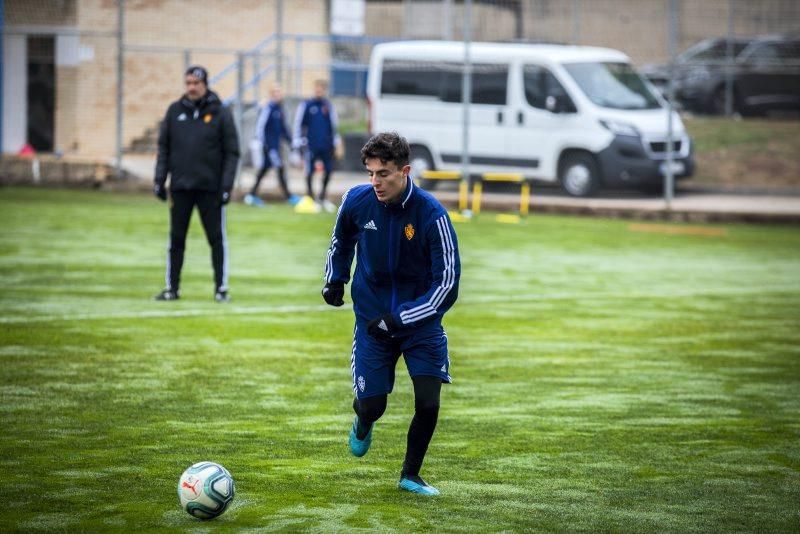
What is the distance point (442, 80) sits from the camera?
26391mm

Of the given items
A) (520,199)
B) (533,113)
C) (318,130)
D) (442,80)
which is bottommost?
(520,199)

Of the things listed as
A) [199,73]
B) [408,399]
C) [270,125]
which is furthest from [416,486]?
[270,125]

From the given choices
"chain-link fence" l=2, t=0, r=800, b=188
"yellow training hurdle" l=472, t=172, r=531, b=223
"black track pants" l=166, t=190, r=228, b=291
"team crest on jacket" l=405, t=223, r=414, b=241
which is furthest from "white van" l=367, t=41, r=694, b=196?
"team crest on jacket" l=405, t=223, r=414, b=241

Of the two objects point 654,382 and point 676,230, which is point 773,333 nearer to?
point 654,382

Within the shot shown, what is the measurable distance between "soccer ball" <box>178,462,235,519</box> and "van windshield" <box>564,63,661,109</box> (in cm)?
1978

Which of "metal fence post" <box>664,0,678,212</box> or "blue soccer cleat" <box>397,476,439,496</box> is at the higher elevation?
"metal fence post" <box>664,0,678,212</box>

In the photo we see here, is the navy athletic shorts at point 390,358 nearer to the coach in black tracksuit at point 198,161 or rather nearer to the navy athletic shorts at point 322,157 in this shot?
the coach in black tracksuit at point 198,161

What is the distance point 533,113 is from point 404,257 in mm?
19165

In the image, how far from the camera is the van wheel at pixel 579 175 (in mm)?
25359

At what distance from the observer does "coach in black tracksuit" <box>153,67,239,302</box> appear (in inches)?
516

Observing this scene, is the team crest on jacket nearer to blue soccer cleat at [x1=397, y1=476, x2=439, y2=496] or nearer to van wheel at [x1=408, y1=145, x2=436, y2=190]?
blue soccer cleat at [x1=397, y1=476, x2=439, y2=496]

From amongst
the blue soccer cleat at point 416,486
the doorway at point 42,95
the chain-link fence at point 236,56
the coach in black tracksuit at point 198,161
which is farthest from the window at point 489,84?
the blue soccer cleat at point 416,486

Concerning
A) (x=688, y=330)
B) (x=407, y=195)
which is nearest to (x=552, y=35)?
(x=688, y=330)

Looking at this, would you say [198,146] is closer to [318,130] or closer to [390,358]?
[390,358]
